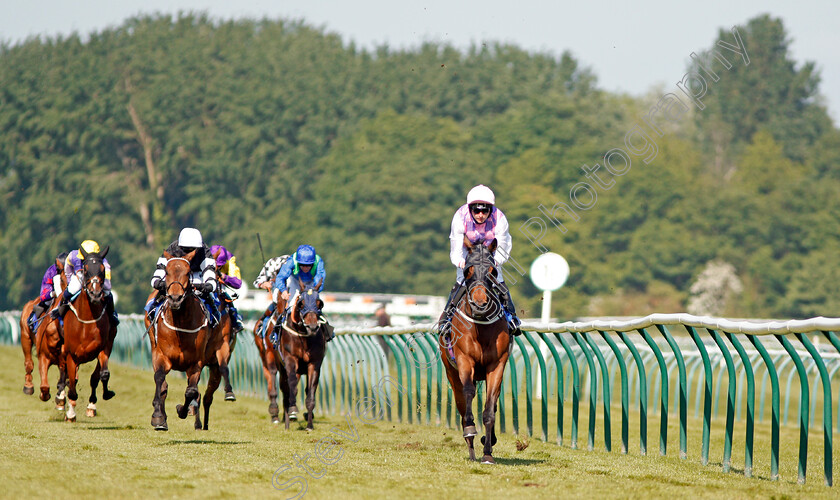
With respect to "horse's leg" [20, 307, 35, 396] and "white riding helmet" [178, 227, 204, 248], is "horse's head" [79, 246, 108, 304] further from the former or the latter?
"horse's leg" [20, 307, 35, 396]

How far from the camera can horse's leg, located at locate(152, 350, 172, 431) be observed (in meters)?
11.5

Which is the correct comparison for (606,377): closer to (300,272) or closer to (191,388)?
(191,388)

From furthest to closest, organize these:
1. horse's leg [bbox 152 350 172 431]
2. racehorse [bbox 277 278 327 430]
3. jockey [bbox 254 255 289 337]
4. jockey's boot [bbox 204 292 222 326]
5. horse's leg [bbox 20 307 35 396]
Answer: horse's leg [bbox 20 307 35 396]
jockey [bbox 254 255 289 337]
racehorse [bbox 277 278 327 430]
jockey's boot [bbox 204 292 222 326]
horse's leg [bbox 152 350 172 431]

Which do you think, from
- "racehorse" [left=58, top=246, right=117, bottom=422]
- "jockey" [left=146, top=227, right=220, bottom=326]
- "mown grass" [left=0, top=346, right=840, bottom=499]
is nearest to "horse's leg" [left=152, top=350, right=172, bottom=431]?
"mown grass" [left=0, top=346, right=840, bottom=499]

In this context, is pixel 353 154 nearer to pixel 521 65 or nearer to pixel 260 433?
pixel 521 65

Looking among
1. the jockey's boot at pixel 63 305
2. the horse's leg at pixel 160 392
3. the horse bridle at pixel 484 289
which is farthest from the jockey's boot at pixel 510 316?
the jockey's boot at pixel 63 305

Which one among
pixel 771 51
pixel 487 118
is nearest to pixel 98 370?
pixel 487 118

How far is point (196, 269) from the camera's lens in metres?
12.3

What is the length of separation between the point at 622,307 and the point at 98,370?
4656 cm

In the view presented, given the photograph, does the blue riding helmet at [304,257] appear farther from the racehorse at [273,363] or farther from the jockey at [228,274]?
the racehorse at [273,363]

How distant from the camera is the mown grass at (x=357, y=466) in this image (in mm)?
7562

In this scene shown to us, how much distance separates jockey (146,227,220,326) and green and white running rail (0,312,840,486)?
8.16 ft

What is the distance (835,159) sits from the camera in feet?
227

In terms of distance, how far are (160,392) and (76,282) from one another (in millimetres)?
3222
